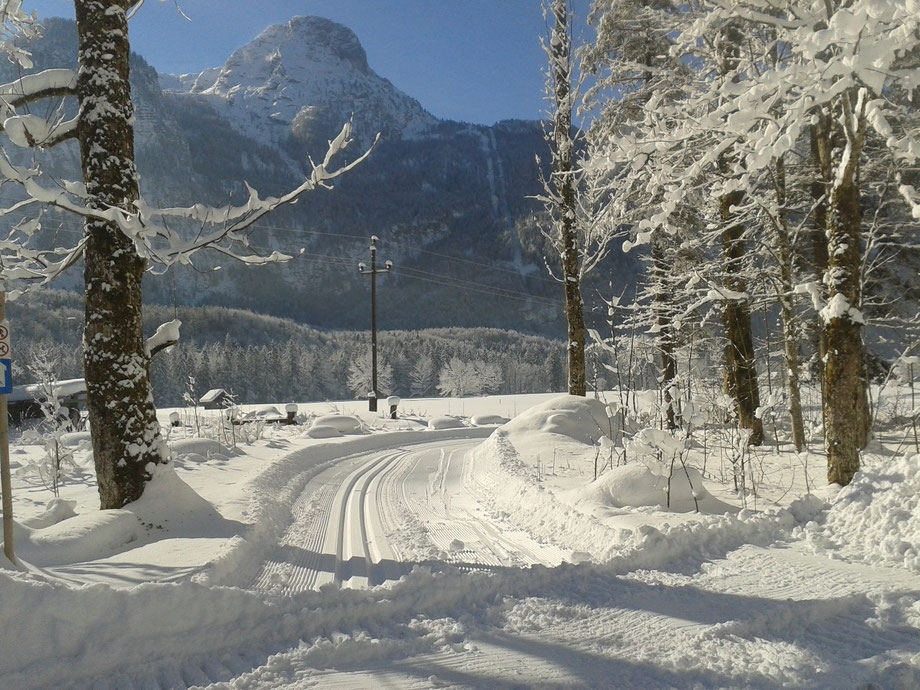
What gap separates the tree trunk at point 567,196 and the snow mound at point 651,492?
7141 mm

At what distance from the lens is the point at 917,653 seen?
2953 mm

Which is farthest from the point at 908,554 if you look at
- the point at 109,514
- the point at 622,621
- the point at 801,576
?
the point at 109,514

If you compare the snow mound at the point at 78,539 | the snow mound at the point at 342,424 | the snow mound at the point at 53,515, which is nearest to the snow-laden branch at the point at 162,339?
the snow mound at the point at 78,539

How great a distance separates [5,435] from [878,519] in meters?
7.30

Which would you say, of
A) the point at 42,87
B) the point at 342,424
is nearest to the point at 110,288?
the point at 42,87

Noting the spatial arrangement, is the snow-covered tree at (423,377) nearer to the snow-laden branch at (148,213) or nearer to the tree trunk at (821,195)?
the tree trunk at (821,195)

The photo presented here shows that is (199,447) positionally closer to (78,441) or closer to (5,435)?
(78,441)

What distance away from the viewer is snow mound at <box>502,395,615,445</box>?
11680 mm

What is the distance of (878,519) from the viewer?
487 centimetres

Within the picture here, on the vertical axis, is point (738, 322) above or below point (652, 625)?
above

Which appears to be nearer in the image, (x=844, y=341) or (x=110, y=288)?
(x=110, y=288)

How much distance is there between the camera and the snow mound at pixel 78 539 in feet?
14.9

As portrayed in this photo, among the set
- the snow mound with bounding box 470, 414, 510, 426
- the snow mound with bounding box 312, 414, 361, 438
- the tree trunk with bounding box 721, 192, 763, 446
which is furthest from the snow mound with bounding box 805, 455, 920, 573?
the snow mound with bounding box 470, 414, 510, 426

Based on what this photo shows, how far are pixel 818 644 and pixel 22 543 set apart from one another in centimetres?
605
